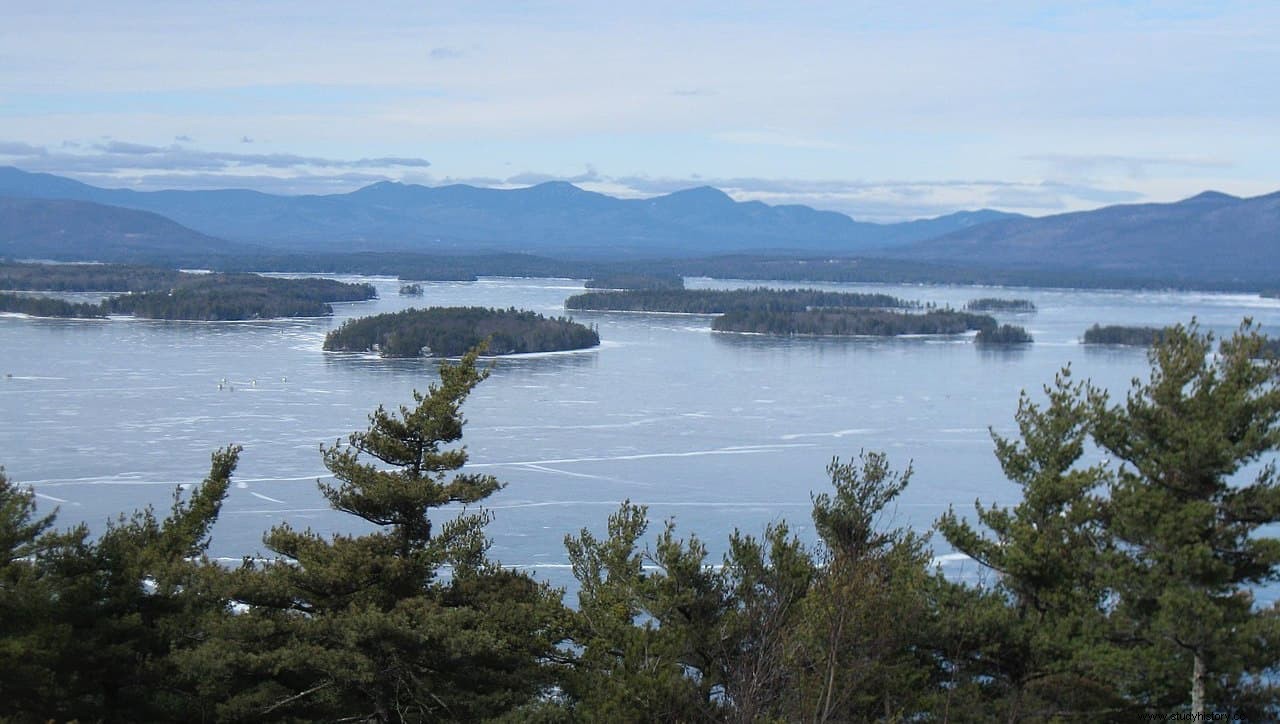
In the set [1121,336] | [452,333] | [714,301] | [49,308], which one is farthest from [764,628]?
[714,301]

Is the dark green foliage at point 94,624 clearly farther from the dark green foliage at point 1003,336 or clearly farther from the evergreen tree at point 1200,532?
the dark green foliage at point 1003,336

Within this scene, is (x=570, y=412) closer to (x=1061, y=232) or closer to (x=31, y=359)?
(x=31, y=359)

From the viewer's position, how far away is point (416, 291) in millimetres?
76312

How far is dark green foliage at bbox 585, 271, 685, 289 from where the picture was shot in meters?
87.9

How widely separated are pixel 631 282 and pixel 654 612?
81848mm

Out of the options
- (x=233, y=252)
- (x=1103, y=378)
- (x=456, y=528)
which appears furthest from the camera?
(x=233, y=252)

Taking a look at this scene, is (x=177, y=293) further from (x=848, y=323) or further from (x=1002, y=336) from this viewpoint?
(x=1002, y=336)

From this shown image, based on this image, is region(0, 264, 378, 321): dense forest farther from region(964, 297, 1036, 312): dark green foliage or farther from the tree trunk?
the tree trunk

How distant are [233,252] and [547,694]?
133337mm

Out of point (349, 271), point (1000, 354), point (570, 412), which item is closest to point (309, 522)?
point (570, 412)

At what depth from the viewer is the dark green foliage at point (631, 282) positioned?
288 ft

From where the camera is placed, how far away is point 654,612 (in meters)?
8.72

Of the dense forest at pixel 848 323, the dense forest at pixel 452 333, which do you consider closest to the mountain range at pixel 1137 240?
the dense forest at pixel 848 323

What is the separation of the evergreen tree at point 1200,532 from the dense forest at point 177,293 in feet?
182
